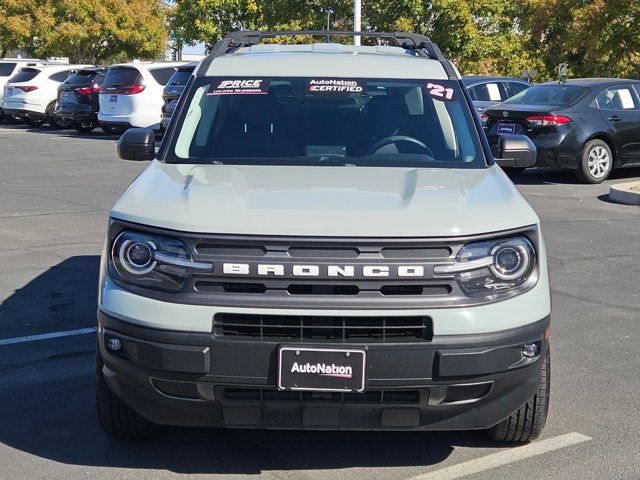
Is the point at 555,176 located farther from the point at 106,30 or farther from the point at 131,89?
the point at 106,30

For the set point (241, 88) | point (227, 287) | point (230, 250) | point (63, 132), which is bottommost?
point (63, 132)

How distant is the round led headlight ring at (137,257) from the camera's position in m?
3.93

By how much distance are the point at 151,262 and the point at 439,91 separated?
7.40 ft

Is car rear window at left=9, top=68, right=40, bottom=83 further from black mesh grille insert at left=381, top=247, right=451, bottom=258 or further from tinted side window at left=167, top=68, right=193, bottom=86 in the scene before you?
black mesh grille insert at left=381, top=247, right=451, bottom=258

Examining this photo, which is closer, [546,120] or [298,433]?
[298,433]

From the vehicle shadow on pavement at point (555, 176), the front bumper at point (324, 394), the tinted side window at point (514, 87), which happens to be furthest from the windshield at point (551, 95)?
the front bumper at point (324, 394)

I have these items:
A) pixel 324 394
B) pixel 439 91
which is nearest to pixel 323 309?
pixel 324 394

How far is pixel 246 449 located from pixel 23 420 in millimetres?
1155

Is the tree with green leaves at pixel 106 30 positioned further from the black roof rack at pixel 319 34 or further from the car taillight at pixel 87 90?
the black roof rack at pixel 319 34

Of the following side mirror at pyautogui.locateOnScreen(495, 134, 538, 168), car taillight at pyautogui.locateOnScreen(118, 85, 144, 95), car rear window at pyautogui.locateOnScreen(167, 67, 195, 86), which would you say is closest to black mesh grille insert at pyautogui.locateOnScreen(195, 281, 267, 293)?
side mirror at pyautogui.locateOnScreen(495, 134, 538, 168)

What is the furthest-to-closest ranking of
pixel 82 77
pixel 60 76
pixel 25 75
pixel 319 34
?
1. pixel 25 75
2. pixel 60 76
3. pixel 82 77
4. pixel 319 34

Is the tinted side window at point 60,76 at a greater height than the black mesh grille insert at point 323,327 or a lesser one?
lesser

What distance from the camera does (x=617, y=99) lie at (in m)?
15.4

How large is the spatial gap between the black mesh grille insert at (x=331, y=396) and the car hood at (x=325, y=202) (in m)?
0.61
